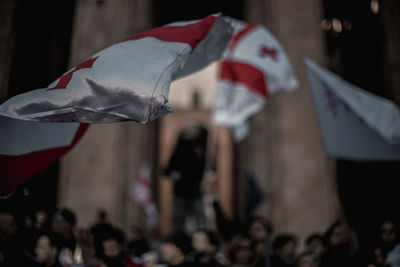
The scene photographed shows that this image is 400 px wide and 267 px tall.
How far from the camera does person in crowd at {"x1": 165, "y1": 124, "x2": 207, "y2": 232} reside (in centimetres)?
786

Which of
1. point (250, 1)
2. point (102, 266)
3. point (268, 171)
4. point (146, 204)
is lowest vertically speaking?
point (146, 204)

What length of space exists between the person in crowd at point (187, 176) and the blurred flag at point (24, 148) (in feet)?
12.4

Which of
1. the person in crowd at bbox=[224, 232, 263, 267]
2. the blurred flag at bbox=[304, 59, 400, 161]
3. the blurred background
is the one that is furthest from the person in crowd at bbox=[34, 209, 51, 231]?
the blurred flag at bbox=[304, 59, 400, 161]

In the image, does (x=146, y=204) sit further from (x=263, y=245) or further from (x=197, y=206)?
(x=263, y=245)

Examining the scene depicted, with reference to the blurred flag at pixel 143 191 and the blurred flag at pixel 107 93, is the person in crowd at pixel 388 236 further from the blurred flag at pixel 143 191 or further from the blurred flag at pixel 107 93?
the blurred flag at pixel 143 191

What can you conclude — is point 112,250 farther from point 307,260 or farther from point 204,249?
point 307,260

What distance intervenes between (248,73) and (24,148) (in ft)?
15.1

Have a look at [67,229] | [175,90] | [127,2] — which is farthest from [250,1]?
[175,90]

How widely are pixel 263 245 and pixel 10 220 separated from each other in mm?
3523

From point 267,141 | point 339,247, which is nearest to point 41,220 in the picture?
point 339,247

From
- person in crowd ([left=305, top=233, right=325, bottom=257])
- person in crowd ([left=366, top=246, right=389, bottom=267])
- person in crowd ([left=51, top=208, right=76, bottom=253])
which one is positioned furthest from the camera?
person in crowd ([left=305, top=233, right=325, bottom=257])

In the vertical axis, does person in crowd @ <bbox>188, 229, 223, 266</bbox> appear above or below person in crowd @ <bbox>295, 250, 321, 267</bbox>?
below

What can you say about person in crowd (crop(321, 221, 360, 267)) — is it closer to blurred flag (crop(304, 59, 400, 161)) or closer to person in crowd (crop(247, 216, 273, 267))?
person in crowd (crop(247, 216, 273, 267))

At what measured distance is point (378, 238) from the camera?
5242 millimetres
